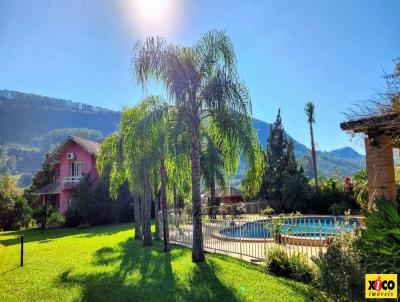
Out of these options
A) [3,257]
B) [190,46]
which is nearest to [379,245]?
[190,46]

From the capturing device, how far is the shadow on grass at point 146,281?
6891 millimetres

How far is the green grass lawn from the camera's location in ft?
22.3

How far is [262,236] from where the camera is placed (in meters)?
12.3

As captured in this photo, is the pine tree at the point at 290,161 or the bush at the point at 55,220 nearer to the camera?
the bush at the point at 55,220

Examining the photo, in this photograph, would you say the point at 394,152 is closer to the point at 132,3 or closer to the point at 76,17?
the point at 132,3

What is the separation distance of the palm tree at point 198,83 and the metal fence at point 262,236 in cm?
193

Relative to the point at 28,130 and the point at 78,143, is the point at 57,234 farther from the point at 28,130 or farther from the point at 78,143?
the point at 28,130

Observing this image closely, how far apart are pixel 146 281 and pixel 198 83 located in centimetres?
599

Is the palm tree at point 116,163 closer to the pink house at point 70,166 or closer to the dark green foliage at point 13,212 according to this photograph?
the pink house at point 70,166

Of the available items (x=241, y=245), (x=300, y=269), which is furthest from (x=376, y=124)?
(x=241, y=245)

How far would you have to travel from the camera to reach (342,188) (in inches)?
1127

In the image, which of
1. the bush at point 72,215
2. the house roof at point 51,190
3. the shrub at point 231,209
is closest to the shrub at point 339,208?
the shrub at point 231,209

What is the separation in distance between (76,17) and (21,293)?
1050 cm

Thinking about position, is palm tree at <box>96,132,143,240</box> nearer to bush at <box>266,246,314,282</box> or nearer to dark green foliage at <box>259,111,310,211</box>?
bush at <box>266,246,314,282</box>
